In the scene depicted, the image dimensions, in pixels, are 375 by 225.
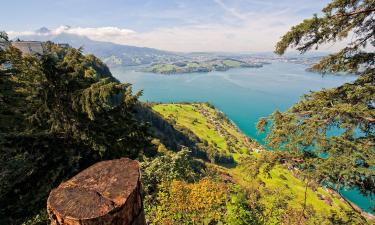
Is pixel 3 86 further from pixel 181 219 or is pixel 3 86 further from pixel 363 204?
pixel 363 204

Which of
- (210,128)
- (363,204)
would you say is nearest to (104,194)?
(363,204)

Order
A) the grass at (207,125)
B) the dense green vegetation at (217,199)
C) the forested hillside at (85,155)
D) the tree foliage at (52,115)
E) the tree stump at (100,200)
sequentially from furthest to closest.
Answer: the grass at (207,125), the tree foliage at (52,115), the forested hillside at (85,155), the dense green vegetation at (217,199), the tree stump at (100,200)

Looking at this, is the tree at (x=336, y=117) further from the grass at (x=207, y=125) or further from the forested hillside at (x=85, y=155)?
the grass at (x=207, y=125)

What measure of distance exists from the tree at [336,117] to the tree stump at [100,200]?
22.2 feet

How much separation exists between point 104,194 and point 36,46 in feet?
314

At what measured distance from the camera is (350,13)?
9539mm

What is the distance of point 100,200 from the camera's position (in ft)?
8.79

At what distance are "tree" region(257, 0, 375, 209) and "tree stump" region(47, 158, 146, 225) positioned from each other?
678 centimetres

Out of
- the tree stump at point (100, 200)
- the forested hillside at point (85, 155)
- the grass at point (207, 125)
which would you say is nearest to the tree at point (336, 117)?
the forested hillside at point (85, 155)

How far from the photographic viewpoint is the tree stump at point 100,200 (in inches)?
101

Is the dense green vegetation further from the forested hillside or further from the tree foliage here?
the tree foliage

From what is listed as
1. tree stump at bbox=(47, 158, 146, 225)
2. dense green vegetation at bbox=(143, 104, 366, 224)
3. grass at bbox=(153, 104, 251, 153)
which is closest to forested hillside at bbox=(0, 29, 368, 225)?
dense green vegetation at bbox=(143, 104, 366, 224)

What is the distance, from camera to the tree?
8000 millimetres

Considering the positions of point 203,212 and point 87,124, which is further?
point 87,124
